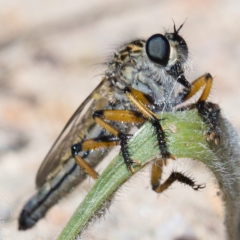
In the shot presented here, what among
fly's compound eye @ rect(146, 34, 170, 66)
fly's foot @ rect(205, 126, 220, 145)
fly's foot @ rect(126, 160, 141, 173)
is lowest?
fly's foot @ rect(126, 160, 141, 173)

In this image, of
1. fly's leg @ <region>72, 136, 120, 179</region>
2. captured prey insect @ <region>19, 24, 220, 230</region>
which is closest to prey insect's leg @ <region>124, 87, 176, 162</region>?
captured prey insect @ <region>19, 24, 220, 230</region>

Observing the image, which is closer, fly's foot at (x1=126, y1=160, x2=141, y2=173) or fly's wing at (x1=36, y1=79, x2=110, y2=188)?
fly's foot at (x1=126, y1=160, x2=141, y2=173)

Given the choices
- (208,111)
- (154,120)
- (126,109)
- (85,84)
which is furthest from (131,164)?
(85,84)

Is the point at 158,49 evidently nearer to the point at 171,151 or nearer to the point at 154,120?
the point at 154,120

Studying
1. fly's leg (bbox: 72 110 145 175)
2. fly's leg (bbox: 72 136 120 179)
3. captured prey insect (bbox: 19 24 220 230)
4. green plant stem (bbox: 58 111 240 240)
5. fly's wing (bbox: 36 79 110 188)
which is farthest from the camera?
fly's wing (bbox: 36 79 110 188)

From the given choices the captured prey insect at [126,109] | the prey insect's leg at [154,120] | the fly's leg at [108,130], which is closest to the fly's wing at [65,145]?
the captured prey insect at [126,109]

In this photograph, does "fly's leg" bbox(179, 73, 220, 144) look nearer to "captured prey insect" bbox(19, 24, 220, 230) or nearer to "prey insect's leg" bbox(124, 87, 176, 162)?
A: "captured prey insect" bbox(19, 24, 220, 230)

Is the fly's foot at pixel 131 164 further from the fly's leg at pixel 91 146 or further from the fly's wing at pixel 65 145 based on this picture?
the fly's wing at pixel 65 145
